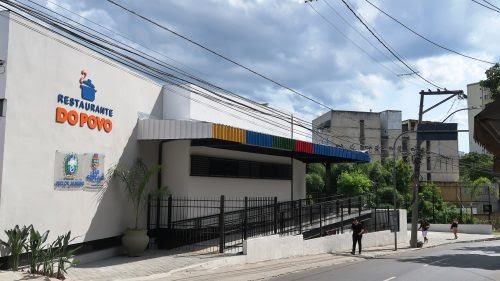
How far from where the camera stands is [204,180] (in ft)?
63.2

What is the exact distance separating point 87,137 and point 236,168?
810 cm

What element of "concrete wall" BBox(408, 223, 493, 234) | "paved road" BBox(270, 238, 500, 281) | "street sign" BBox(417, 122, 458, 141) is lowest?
"concrete wall" BBox(408, 223, 493, 234)

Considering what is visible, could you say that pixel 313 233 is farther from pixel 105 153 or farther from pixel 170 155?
pixel 105 153

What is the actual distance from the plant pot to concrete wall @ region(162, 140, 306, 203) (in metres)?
2.92

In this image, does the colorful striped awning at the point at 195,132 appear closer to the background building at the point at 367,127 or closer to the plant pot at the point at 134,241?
the plant pot at the point at 134,241

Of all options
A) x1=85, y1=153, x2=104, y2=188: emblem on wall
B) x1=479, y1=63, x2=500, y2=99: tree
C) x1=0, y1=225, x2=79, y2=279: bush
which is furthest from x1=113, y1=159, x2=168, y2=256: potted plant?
x1=479, y1=63, x2=500, y2=99: tree

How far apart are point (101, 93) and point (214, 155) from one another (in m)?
5.88

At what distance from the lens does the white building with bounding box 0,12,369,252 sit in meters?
12.0

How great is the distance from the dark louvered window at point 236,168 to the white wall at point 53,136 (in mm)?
2930

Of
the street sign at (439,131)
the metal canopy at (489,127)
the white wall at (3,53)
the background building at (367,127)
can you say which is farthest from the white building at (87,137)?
the background building at (367,127)

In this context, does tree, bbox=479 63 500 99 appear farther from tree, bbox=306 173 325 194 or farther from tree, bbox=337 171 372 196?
tree, bbox=306 173 325 194

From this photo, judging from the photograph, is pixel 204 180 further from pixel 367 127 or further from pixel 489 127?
pixel 367 127

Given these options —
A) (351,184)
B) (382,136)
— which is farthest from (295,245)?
(382,136)

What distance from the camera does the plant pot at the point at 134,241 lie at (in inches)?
609
